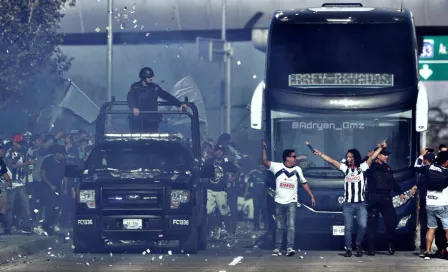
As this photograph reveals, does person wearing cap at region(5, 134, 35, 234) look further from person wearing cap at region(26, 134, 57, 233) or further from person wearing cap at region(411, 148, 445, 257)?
person wearing cap at region(411, 148, 445, 257)

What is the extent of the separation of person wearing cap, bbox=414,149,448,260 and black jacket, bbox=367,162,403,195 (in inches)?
27.3

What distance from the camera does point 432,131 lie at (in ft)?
129

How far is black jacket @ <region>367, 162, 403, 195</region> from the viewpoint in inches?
883

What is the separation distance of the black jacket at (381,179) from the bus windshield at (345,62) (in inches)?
59.8

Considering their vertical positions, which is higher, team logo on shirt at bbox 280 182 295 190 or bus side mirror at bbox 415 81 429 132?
bus side mirror at bbox 415 81 429 132

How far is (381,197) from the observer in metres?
22.6

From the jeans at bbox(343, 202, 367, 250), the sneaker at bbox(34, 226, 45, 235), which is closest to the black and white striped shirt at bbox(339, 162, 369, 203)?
the jeans at bbox(343, 202, 367, 250)

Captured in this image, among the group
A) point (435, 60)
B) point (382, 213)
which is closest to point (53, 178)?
point (382, 213)

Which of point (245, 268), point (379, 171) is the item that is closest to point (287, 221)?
point (379, 171)

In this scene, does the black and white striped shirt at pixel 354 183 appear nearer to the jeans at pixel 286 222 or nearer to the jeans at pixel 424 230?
the jeans at pixel 286 222

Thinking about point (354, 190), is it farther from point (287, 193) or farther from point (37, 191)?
point (37, 191)

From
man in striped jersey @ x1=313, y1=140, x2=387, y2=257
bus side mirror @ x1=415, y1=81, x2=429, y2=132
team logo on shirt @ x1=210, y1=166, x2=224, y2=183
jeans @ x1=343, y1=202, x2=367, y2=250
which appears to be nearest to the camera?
man in striped jersey @ x1=313, y1=140, x2=387, y2=257

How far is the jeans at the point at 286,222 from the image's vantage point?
22422 mm

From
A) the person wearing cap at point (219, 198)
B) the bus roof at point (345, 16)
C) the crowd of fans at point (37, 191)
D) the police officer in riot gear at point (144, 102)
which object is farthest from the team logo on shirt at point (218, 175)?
the bus roof at point (345, 16)
